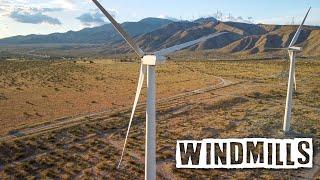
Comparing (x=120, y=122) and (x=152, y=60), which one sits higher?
(x=152, y=60)

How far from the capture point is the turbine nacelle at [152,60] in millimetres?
23542

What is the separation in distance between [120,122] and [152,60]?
97.0 ft

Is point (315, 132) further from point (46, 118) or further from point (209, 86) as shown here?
point (209, 86)

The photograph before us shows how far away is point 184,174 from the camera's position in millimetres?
34312

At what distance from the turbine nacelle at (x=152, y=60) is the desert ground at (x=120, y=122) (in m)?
12.5

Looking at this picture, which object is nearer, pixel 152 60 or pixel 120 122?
pixel 152 60

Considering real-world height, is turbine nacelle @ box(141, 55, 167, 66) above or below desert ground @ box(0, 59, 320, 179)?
above

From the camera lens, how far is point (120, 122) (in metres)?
52.3

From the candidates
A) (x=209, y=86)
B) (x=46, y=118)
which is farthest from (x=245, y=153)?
(x=209, y=86)

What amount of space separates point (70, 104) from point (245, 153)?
32984 mm

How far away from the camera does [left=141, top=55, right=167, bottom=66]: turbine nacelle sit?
23542 millimetres

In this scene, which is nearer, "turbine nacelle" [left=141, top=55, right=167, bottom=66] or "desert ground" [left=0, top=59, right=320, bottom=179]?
"turbine nacelle" [left=141, top=55, right=167, bottom=66]

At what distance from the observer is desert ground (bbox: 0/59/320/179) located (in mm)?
35250

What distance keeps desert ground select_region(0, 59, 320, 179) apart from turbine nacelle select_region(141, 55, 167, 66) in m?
12.5
